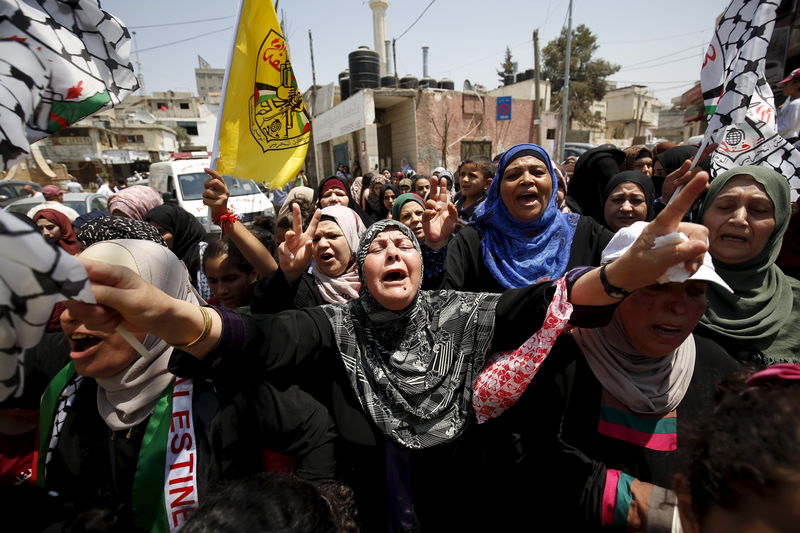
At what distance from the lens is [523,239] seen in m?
2.33

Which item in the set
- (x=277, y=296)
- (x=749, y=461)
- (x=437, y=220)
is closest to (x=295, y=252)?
(x=277, y=296)

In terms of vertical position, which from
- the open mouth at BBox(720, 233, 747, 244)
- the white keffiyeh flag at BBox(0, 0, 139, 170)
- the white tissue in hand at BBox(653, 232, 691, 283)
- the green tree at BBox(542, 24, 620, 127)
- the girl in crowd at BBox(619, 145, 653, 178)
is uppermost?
the green tree at BBox(542, 24, 620, 127)

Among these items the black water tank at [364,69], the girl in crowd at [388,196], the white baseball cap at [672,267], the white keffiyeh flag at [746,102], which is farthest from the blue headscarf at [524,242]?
the black water tank at [364,69]

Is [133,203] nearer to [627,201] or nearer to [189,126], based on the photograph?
[627,201]

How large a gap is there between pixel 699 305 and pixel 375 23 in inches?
1040

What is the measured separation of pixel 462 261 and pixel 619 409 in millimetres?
1166

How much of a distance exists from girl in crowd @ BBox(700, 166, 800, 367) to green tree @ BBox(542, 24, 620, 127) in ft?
99.3

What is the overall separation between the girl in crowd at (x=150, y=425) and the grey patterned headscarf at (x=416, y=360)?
25cm

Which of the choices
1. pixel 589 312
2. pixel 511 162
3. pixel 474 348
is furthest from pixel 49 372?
pixel 511 162

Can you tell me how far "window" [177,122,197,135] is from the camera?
51.9 meters

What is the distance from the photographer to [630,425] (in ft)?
4.66

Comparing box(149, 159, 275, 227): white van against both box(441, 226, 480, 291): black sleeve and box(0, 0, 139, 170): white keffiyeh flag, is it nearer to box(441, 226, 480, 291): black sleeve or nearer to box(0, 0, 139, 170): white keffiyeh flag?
box(441, 226, 480, 291): black sleeve

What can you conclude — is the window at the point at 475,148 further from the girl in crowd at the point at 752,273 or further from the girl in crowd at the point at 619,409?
the girl in crowd at the point at 619,409

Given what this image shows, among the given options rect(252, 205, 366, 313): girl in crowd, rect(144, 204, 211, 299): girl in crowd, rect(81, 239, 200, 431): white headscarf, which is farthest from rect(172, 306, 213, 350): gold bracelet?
rect(144, 204, 211, 299): girl in crowd
